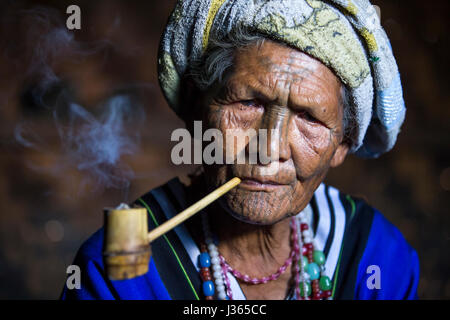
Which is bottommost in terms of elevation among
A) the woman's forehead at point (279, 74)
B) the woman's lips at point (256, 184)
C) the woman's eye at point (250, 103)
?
the woman's lips at point (256, 184)

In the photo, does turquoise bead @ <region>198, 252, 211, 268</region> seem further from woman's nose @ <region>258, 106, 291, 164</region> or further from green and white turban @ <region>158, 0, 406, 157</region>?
green and white turban @ <region>158, 0, 406, 157</region>

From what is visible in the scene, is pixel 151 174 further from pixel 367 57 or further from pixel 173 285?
pixel 367 57

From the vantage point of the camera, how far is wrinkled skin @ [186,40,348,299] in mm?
1332

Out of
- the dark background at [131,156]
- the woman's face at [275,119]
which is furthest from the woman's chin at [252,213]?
the dark background at [131,156]

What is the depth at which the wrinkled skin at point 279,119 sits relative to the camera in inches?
52.4

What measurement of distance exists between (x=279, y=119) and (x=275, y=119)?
0.04ft

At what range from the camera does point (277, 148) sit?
1.32m

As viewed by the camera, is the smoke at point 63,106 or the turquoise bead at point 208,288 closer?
the turquoise bead at point 208,288

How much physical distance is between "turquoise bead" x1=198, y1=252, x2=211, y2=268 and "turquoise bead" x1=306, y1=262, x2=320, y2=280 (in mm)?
380

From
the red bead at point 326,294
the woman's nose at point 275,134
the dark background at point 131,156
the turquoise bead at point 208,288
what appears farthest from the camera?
the dark background at point 131,156

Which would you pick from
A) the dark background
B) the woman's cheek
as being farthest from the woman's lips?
the dark background

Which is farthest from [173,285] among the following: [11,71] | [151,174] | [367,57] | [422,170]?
[422,170]

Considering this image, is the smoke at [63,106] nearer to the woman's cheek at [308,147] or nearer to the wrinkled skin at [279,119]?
the wrinkled skin at [279,119]

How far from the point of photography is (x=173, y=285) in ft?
5.01
